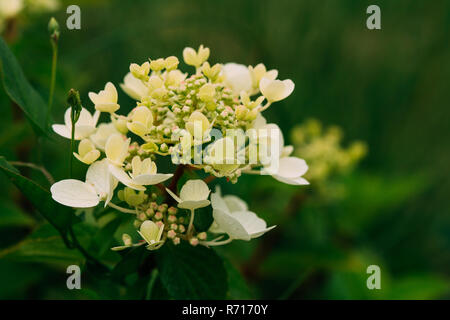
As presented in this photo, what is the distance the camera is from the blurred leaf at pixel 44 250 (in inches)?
21.9

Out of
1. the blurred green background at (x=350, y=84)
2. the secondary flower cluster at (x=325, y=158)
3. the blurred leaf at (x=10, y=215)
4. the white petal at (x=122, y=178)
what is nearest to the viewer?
the white petal at (x=122, y=178)

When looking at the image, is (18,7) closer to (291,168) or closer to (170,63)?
(170,63)

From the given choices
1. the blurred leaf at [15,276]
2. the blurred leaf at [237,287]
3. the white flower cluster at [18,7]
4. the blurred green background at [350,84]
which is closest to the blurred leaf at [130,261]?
the blurred leaf at [237,287]

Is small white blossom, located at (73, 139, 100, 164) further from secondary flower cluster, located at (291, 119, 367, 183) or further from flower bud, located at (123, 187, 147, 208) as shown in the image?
secondary flower cluster, located at (291, 119, 367, 183)

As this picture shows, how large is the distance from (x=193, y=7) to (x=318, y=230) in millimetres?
1121

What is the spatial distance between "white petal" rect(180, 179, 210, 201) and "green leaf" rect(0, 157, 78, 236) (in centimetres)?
12

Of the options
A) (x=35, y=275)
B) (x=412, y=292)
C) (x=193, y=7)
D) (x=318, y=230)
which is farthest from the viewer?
(x=193, y=7)

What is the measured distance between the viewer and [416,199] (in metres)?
1.66

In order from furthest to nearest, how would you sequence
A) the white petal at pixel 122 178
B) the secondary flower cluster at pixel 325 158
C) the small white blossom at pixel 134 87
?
the secondary flower cluster at pixel 325 158
the small white blossom at pixel 134 87
the white petal at pixel 122 178

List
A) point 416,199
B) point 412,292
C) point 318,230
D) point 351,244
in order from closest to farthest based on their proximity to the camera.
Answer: point 412,292 → point 318,230 → point 351,244 → point 416,199

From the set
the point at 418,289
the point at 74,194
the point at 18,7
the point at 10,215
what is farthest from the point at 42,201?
the point at 418,289

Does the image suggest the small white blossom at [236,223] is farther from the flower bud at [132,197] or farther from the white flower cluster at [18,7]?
the white flower cluster at [18,7]

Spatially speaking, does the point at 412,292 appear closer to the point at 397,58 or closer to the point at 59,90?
the point at 59,90
